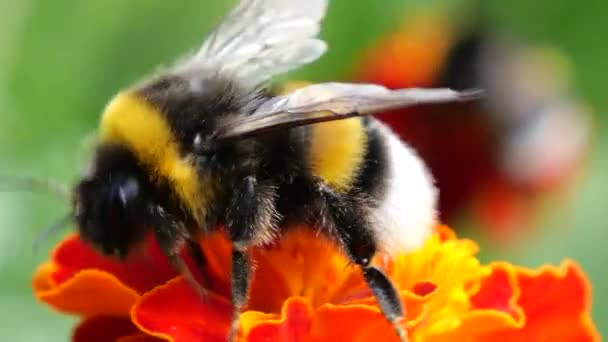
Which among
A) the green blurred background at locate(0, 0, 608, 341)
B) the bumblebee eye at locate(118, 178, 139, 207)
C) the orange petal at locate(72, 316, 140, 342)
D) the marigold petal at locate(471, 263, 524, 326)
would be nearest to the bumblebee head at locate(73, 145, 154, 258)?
the bumblebee eye at locate(118, 178, 139, 207)

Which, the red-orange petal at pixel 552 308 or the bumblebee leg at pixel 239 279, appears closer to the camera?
the bumblebee leg at pixel 239 279

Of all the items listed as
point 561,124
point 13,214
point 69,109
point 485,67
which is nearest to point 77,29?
point 69,109

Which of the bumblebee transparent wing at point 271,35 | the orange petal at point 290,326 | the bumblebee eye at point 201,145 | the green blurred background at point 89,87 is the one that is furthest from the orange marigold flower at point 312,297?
the green blurred background at point 89,87

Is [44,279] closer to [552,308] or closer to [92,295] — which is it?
[92,295]

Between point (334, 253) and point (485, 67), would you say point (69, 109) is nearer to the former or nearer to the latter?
point (485, 67)

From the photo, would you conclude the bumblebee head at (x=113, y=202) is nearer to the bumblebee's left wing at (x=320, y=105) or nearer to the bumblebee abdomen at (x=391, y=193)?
the bumblebee's left wing at (x=320, y=105)

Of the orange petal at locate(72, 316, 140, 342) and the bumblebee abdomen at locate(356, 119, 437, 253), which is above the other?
the bumblebee abdomen at locate(356, 119, 437, 253)

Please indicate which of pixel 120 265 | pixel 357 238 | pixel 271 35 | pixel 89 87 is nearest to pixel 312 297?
pixel 357 238

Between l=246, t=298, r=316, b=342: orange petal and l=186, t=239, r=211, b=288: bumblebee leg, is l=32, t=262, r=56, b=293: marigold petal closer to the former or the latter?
l=186, t=239, r=211, b=288: bumblebee leg
